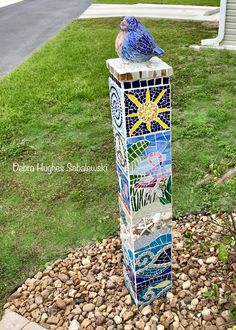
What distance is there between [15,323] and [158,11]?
515 inches

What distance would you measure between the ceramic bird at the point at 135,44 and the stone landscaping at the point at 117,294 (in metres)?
1.28

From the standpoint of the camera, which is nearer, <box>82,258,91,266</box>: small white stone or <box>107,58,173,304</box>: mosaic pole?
<box>107,58,173,304</box>: mosaic pole

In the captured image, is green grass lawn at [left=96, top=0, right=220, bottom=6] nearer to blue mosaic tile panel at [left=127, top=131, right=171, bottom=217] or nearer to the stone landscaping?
the stone landscaping

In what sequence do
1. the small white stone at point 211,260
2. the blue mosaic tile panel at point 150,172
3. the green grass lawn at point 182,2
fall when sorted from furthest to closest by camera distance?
the green grass lawn at point 182,2 → the small white stone at point 211,260 → the blue mosaic tile panel at point 150,172

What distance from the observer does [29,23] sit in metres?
14.1

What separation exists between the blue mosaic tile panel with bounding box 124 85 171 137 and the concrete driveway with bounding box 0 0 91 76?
7.39m

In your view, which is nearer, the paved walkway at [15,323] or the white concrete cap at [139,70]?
the white concrete cap at [139,70]

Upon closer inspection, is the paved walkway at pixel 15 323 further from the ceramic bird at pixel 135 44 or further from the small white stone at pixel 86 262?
the ceramic bird at pixel 135 44

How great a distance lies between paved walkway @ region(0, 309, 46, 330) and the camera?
9.88 feet

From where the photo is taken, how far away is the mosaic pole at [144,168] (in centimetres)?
238

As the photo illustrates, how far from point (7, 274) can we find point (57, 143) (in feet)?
8.10

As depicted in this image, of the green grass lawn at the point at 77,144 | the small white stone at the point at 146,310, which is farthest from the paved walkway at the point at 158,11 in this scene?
the small white stone at the point at 146,310

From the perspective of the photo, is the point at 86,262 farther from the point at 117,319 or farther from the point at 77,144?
the point at 77,144

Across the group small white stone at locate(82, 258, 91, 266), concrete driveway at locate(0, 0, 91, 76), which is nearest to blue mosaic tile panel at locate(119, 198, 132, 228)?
small white stone at locate(82, 258, 91, 266)
